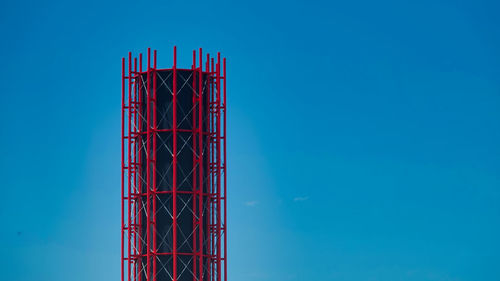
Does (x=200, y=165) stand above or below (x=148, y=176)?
above

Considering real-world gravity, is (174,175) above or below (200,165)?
below

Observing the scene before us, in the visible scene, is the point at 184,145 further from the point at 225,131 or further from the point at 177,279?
the point at 177,279

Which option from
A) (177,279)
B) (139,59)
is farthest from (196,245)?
(139,59)

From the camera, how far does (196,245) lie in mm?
82688

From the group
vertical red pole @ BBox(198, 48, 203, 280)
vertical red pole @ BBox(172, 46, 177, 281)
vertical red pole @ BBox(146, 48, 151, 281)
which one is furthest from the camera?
vertical red pole @ BBox(198, 48, 203, 280)

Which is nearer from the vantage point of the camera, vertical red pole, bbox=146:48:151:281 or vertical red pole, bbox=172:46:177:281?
vertical red pole, bbox=172:46:177:281

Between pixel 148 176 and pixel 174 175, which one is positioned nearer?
pixel 174 175

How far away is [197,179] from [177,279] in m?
7.43

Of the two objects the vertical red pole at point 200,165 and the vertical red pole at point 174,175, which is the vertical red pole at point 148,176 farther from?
the vertical red pole at point 200,165

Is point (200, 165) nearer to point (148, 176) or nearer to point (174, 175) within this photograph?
point (174, 175)

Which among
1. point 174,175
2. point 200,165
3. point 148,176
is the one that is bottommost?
point 174,175

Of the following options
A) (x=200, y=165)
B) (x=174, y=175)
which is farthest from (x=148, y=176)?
(x=200, y=165)

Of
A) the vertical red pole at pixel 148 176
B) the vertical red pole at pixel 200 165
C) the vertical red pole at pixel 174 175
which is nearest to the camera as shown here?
the vertical red pole at pixel 174 175

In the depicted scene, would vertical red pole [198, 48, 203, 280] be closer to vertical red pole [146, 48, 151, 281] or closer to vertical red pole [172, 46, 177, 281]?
vertical red pole [172, 46, 177, 281]
